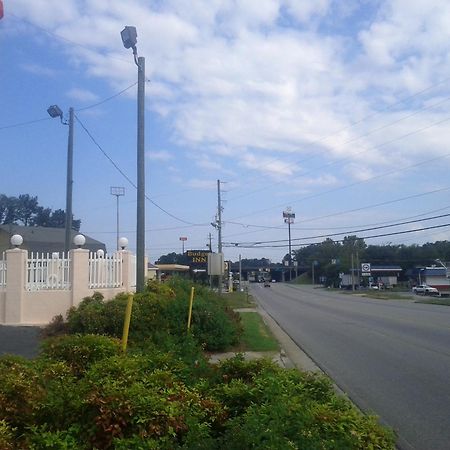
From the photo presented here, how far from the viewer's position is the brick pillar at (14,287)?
17750 millimetres

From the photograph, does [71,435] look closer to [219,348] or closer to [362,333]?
[219,348]

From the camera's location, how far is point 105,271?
19891 mm

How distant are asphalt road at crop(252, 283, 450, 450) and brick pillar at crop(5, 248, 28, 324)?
8.07 m

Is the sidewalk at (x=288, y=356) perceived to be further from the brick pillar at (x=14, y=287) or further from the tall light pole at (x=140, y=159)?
the brick pillar at (x=14, y=287)

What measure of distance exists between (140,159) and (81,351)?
12444 millimetres

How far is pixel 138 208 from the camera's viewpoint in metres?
18.5

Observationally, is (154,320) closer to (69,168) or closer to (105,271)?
(105,271)

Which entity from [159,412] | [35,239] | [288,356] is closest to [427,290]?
[35,239]

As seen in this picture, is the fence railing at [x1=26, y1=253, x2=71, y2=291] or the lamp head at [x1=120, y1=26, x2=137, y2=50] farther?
the fence railing at [x1=26, y1=253, x2=71, y2=291]

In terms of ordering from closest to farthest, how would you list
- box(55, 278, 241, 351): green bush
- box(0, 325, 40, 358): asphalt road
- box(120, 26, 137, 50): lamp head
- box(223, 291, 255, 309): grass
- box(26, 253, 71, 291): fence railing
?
1. box(0, 325, 40, 358): asphalt road
2. box(55, 278, 241, 351): green bush
3. box(120, 26, 137, 50): lamp head
4. box(26, 253, 71, 291): fence railing
5. box(223, 291, 255, 309): grass

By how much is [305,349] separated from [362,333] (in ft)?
16.8

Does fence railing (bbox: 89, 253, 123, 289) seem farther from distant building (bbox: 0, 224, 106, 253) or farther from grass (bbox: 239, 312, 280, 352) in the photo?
distant building (bbox: 0, 224, 106, 253)

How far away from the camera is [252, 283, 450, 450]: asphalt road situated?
868 centimetres

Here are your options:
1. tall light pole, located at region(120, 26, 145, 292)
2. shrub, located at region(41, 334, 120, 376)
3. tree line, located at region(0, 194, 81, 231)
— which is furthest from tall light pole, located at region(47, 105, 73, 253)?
tree line, located at region(0, 194, 81, 231)
